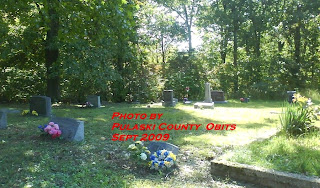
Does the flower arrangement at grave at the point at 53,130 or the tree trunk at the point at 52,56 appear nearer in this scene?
the flower arrangement at grave at the point at 53,130

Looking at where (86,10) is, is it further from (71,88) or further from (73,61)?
(71,88)

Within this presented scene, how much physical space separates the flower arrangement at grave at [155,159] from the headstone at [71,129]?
147 centimetres

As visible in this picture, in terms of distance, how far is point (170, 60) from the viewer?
64.0 feet

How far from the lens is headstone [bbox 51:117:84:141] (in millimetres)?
5137

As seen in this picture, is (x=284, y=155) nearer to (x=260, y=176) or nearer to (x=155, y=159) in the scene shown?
(x=260, y=176)

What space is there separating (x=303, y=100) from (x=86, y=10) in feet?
16.5

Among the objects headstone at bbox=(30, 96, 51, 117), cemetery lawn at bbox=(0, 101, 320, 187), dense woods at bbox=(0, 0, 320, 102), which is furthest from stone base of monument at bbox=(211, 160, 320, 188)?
dense woods at bbox=(0, 0, 320, 102)

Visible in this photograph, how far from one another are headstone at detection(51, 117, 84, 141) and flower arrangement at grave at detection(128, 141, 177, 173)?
4.84 ft

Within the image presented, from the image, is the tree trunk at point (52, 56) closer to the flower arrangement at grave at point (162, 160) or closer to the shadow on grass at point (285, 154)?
the flower arrangement at grave at point (162, 160)

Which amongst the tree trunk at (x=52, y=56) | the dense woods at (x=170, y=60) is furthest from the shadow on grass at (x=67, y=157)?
the dense woods at (x=170, y=60)

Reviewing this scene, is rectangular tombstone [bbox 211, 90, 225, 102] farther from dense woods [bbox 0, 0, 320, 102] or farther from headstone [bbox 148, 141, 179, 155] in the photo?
headstone [bbox 148, 141, 179, 155]

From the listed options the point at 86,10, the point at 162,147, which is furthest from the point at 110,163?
the point at 86,10

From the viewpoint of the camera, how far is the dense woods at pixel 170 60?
12.3 meters

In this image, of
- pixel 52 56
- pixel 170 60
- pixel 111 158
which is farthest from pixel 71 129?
pixel 170 60
